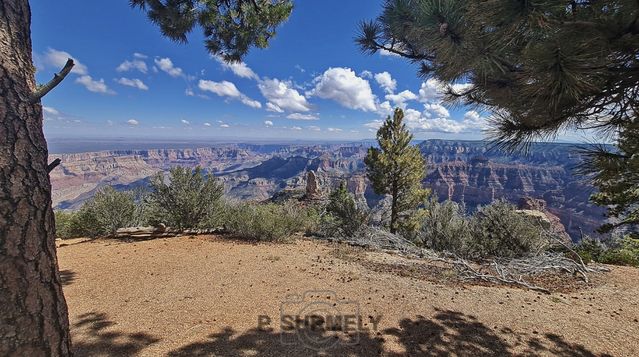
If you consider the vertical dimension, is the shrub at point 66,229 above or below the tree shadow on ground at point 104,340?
below

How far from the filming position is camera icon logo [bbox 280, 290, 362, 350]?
3.45m

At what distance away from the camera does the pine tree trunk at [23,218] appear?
1298mm

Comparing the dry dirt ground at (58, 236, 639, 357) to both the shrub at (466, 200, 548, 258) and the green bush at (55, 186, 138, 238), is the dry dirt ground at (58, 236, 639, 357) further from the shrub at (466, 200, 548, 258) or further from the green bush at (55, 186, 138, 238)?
the green bush at (55, 186, 138, 238)

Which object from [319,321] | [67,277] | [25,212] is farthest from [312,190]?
[25,212]

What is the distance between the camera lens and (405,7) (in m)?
3.45

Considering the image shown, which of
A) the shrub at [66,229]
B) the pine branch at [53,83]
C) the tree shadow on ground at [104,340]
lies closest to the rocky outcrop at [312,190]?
the shrub at [66,229]

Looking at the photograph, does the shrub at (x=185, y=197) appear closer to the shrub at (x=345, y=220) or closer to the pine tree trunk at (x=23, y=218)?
the shrub at (x=345, y=220)

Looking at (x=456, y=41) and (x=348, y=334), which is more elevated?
(x=456, y=41)

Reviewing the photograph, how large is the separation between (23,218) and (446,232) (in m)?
11.2

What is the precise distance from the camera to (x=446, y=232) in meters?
10.6

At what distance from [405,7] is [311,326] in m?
4.13

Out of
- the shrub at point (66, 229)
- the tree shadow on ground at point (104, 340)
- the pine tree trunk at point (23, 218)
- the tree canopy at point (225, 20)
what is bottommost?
the shrub at point (66, 229)

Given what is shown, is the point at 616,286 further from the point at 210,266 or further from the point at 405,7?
the point at 210,266

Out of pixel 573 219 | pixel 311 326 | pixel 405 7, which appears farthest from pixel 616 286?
pixel 573 219
